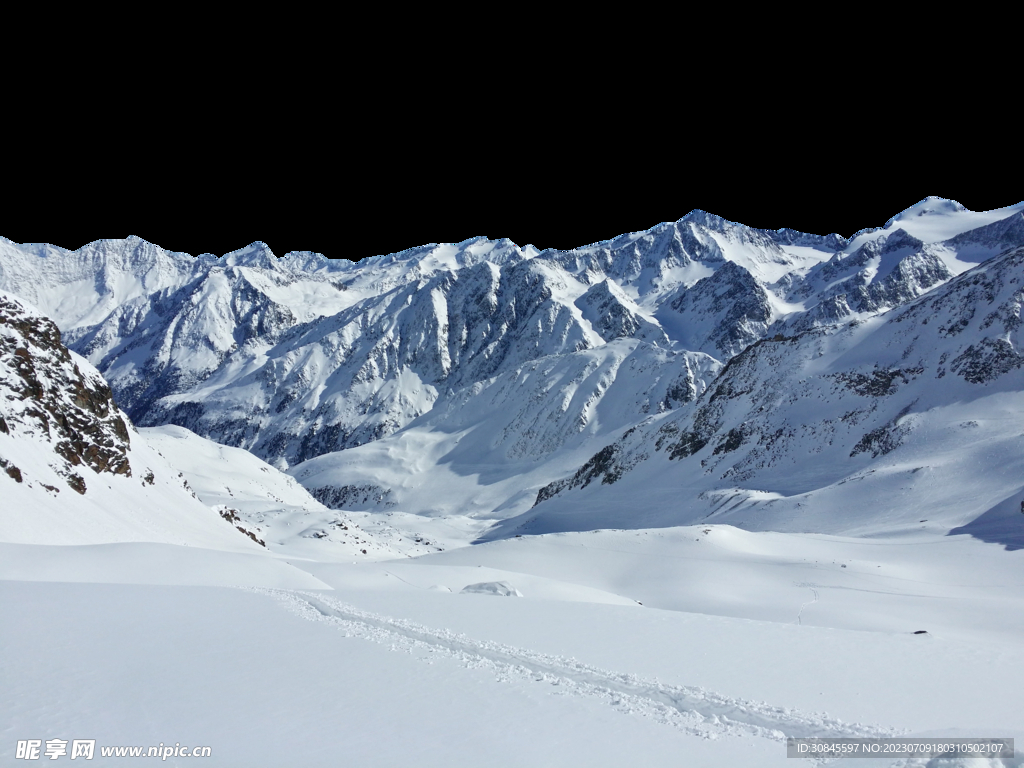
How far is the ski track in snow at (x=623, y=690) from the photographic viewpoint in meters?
9.38

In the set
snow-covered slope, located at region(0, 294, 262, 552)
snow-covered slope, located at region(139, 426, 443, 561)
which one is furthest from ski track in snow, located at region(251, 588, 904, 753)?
snow-covered slope, located at region(139, 426, 443, 561)

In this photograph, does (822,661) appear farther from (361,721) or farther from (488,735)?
(361,721)

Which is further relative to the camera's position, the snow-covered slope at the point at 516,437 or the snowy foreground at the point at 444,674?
the snow-covered slope at the point at 516,437

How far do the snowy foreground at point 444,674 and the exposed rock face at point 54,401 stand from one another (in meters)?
20.1

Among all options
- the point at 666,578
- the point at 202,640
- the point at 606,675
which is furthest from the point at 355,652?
the point at 666,578

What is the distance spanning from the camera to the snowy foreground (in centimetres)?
869

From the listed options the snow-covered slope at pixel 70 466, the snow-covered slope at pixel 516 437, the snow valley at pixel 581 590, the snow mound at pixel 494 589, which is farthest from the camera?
the snow-covered slope at pixel 516 437

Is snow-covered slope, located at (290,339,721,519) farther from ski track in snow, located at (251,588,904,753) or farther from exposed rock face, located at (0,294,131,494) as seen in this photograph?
ski track in snow, located at (251,588,904,753)

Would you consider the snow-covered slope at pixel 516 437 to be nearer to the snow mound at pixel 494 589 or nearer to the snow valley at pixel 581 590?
the snow valley at pixel 581 590

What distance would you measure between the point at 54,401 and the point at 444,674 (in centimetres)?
4505

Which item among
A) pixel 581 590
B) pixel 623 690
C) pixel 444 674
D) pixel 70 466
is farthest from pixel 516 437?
pixel 623 690

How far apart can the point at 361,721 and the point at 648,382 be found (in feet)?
541

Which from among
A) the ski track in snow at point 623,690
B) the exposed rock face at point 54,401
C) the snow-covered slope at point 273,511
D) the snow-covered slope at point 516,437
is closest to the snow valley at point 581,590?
the ski track in snow at point 623,690

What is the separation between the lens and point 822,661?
13.3m
